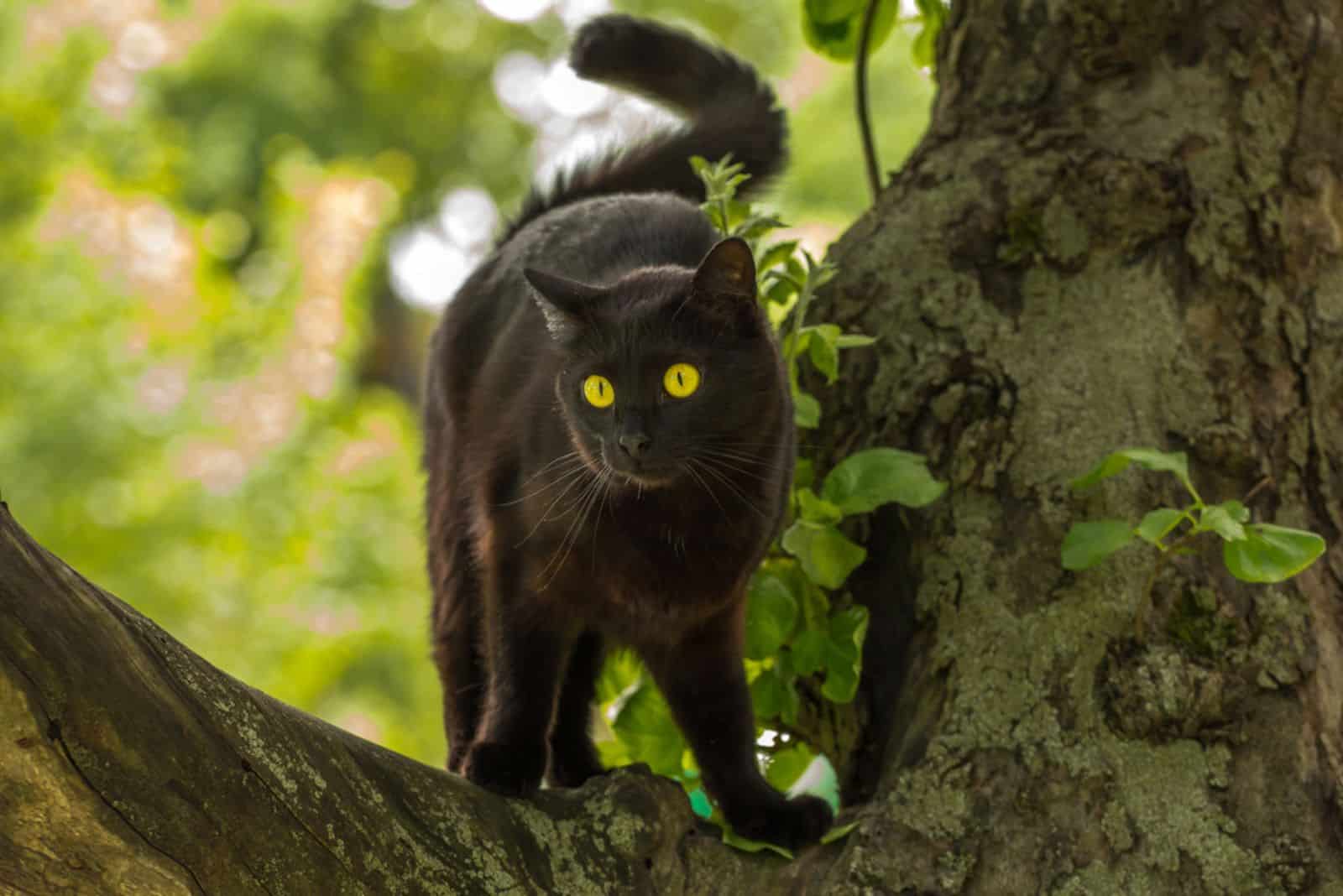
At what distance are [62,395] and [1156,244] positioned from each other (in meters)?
4.67

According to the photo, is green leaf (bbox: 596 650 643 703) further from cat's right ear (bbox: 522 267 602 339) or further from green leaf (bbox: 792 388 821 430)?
cat's right ear (bbox: 522 267 602 339)

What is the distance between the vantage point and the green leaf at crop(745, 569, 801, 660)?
2.07 meters

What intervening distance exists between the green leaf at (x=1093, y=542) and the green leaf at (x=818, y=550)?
0.34m

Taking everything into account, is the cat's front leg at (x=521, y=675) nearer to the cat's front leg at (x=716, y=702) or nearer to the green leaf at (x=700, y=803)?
the cat's front leg at (x=716, y=702)

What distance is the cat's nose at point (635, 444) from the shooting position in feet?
5.84

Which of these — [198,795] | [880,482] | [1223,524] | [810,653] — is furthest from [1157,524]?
[198,795]

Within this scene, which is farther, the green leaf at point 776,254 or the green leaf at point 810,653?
the green leaf at point 776,254

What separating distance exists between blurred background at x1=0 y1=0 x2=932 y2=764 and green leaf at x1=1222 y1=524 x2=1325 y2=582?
10.7 ft

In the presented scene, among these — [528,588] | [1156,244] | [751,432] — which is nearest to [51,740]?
[528,588]

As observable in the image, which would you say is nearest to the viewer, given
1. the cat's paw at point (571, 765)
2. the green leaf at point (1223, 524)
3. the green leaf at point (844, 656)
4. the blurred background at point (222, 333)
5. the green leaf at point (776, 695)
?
the green leaf at point (1223, 524)

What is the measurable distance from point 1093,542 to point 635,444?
603 mm

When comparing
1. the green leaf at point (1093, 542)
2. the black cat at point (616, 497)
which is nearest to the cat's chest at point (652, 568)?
the black cat at point (616, 497)

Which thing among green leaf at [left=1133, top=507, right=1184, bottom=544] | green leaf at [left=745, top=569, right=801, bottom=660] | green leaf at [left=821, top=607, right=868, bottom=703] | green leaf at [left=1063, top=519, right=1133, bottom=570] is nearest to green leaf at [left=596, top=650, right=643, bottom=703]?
green leaf at [left=745, top=569, right=801, bottom=660]

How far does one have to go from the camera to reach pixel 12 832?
3.95ft
